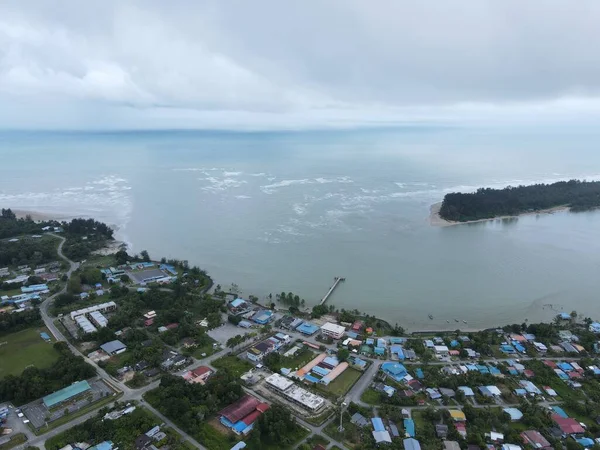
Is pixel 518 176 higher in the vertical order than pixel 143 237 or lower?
higher

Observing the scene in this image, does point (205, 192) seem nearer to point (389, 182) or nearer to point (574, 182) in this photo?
point (389, 182)

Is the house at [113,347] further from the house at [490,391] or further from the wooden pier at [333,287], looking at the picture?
the house at [490,391]

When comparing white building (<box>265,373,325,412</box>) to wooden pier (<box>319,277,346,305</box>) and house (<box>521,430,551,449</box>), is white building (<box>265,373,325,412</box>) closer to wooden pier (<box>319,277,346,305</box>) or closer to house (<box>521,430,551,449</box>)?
house (<box>521,430,551,449</box>)

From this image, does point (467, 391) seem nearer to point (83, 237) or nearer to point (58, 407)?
point (58, 407)

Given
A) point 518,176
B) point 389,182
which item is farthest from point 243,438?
point 518,176

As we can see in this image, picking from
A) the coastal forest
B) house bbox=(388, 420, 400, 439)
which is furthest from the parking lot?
the coastal forest
